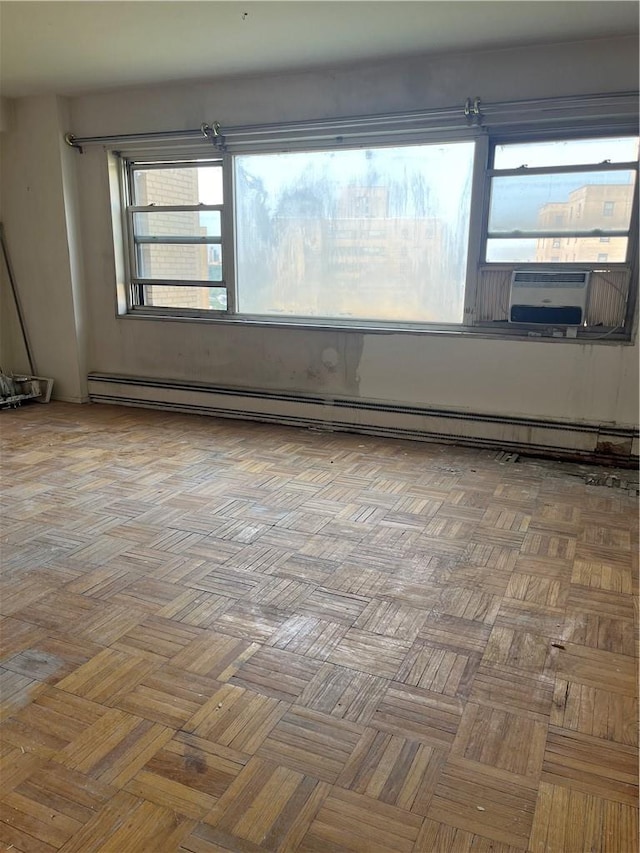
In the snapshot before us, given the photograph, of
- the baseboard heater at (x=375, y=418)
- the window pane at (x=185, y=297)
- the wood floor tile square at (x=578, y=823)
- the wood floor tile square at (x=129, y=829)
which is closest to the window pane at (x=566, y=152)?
the baseboard heater at (x=375, y=418)

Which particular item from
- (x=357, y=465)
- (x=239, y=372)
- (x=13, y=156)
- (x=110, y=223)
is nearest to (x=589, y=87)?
(x=357, y=465)

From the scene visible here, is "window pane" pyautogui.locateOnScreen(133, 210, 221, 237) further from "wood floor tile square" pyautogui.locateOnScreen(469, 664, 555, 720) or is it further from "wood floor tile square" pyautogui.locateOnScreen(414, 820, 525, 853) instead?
"wood floor tile square" pyautogui.locateOnScreen(414, 820, 525, 853)

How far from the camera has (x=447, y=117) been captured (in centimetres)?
408

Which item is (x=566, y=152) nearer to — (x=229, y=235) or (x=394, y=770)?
(x=229, y=235)

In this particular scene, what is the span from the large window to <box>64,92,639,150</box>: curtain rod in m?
0.13

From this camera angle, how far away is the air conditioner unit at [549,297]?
400 cm

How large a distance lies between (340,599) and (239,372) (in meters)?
3.12

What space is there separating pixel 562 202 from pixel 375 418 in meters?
1.95

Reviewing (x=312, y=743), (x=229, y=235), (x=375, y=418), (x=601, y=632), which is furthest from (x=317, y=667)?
(x=229, y=235)

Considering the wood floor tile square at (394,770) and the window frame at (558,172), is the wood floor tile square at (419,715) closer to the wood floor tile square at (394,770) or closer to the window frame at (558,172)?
the wood floor tile square at (394,770)

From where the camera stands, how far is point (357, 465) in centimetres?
403

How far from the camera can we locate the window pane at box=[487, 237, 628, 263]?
3938 mm

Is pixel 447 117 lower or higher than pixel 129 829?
higher

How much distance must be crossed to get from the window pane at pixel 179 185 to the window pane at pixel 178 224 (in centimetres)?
10
